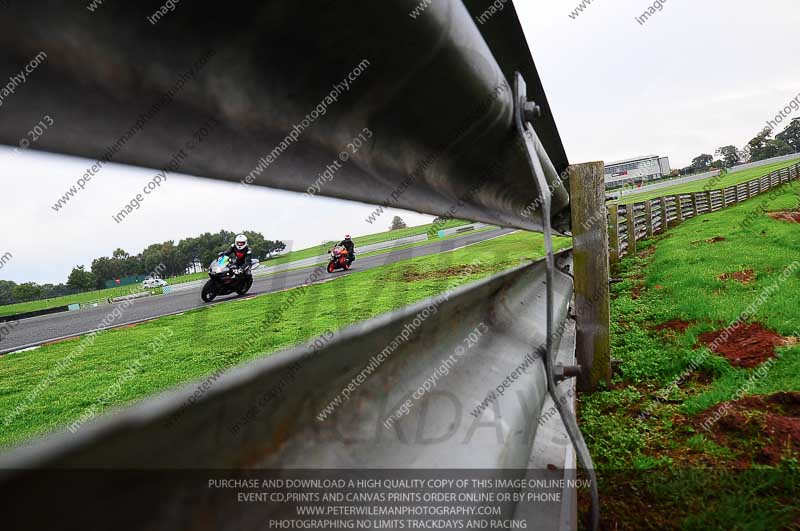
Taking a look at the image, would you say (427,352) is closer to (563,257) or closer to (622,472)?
(622,472)

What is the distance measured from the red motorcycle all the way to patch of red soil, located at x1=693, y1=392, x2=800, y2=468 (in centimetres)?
1588

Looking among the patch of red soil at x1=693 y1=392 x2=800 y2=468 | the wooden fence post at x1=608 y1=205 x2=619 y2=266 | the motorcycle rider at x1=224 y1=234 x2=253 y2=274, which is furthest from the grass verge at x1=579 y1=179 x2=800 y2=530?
the motorcycle rider at x1=224 y1=234 x2=253 y2=274

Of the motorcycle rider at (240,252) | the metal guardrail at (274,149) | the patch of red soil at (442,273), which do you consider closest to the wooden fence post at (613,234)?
the patch of red soil at (442,273)

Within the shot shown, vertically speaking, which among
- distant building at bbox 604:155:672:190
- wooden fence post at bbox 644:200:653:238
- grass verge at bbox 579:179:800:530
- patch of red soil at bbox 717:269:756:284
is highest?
distant building at bbox 604:155:672:190

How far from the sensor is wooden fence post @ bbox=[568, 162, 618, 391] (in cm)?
330

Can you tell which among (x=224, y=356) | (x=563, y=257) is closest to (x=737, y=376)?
(x=563, y=257)

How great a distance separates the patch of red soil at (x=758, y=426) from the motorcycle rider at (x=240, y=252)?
1165 centimetres

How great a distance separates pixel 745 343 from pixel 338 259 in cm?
1527

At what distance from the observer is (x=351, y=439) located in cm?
59

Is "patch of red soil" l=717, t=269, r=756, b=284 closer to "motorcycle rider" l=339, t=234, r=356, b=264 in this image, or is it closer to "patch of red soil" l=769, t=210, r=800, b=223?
"patch of red soil" l=769, t=210, r=800, b=223

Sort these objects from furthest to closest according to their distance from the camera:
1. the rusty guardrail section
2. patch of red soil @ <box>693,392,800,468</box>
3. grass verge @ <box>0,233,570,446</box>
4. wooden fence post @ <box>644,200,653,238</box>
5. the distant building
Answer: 1. the distant building
2. wooden fence post @ <box>644,200,653,238</box>
3. the rusty guardrail section
4. grass verge @ <box>0,233,570,446</box>
5. patch of red soil @ <box>693,392,800,468</box>

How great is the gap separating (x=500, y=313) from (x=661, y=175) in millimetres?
85723

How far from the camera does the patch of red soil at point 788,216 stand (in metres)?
13.7

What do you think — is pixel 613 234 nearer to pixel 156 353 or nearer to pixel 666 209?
pixel 156 353
